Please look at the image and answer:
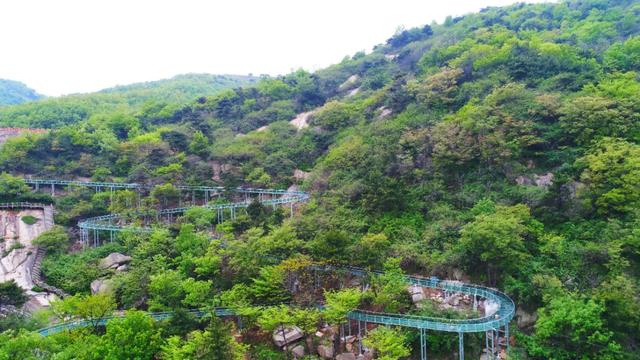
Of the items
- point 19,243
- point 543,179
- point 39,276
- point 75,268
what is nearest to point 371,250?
point 543,179

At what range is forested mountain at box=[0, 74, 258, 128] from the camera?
74.6 m

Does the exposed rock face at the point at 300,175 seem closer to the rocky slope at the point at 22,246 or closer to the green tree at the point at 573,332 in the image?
the rocky slope at the point at 22,246

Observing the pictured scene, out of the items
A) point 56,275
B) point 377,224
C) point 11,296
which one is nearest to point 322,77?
point 377,224

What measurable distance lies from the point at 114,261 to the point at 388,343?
1022 inches

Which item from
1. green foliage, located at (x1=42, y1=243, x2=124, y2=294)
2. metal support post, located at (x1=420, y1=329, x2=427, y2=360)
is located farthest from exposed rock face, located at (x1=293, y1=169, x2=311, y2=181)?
metal support post, located at (x1=420, y1=329, x2=427, y2=360)

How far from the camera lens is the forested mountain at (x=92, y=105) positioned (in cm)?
7456

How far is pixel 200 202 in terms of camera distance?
47812mm

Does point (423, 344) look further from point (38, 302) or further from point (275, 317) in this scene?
point (38, 302)

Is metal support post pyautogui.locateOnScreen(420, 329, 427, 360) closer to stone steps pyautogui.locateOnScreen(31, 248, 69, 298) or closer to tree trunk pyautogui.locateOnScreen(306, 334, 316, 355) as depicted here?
tree trunk pyautogui.locateOnScreen(306, 334, 316, 355)

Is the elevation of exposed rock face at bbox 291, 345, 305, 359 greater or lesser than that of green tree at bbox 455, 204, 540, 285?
lesser

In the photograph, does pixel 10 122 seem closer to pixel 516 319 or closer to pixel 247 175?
pixel 247 175

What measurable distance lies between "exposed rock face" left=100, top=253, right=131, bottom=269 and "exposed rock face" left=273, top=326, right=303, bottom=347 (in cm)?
1745

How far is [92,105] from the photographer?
285 feet

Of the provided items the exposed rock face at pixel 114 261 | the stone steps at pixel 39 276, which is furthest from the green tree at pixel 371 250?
the stone steps at pixel 39 276
